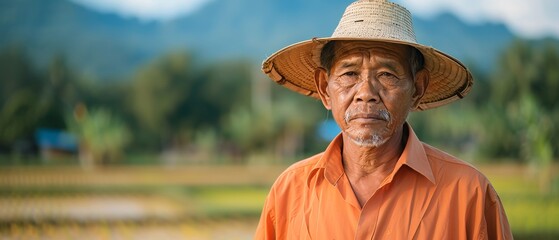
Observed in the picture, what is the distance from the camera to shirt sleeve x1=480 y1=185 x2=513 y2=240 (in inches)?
60.3

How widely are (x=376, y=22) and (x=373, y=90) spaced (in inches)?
6.5

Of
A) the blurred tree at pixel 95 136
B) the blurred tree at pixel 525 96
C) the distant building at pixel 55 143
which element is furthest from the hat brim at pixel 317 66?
the blurred tree at pixel 95 136

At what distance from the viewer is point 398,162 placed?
164cm

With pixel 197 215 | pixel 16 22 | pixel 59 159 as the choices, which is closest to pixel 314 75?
pixel 197 215

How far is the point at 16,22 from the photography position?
17500mm

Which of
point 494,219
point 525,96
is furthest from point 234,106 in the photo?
point 494,219

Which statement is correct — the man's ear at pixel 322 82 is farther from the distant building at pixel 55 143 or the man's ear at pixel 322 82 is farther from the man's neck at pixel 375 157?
the distant building at pixel 55 143

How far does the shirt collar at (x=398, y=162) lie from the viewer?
1606 mm

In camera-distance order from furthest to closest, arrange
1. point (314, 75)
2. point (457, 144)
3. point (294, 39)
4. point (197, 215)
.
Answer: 1. point (294, 39)
2. point (457, 144)
3. point (197, 215)
4. point (314, 75)

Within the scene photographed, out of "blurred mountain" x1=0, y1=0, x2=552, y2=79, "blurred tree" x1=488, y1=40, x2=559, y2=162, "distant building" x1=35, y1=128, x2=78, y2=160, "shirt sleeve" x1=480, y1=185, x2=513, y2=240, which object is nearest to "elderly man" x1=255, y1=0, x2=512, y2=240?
"shirt sleeve" x1=480, y1=185, x2=513, y2=240

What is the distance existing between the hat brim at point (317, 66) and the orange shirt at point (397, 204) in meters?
0.21

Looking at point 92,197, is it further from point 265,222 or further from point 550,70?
point 265,222

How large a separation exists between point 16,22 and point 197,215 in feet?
32.2

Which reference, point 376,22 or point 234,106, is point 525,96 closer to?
point 234,106
